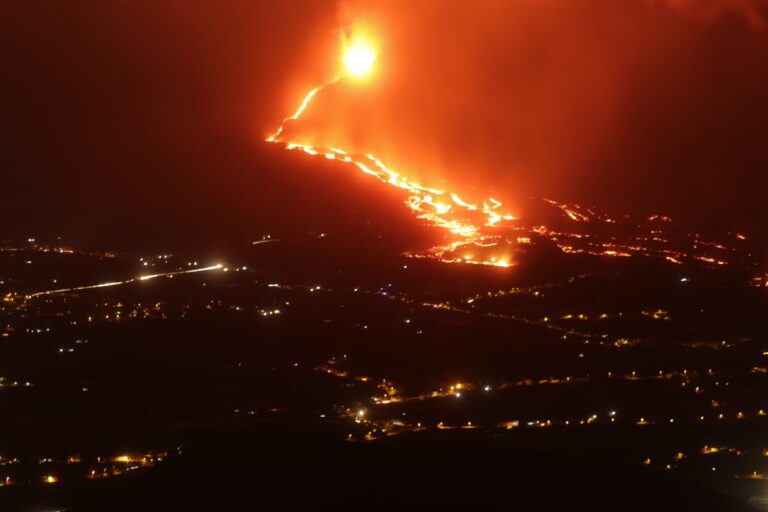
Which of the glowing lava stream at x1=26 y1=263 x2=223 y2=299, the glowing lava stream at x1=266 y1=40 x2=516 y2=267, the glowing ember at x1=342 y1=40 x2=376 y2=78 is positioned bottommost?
the glowing lava stream at x1=26 y1=263 x2=223 y2=299

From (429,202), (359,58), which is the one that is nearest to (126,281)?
(429,202)

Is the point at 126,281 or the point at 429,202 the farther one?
the point at 429,202

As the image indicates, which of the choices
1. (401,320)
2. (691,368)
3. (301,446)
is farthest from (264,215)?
(301,446)

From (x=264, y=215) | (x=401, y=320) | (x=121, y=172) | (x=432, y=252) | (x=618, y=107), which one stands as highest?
(x=618, y=107)

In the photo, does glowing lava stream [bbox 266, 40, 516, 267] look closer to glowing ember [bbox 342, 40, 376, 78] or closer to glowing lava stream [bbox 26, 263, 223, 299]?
glowing ember [bbox 342, 40, 376, 78]

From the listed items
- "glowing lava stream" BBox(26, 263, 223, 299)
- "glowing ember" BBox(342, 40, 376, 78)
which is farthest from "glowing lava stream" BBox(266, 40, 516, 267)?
"glowing lava stream" BBox(26, 263, 223, 299)

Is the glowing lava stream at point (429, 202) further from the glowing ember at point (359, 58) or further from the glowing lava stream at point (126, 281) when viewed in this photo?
the glowing lava stream at point (126, 281)

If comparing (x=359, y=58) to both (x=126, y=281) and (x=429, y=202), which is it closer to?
(x=429, y=202)

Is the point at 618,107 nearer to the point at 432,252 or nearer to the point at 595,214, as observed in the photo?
the point at 595,214
